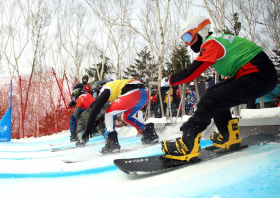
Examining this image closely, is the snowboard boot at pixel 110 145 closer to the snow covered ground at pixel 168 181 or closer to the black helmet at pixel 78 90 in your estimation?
the snow covered ground at pixel 168 181

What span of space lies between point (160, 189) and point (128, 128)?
441cm

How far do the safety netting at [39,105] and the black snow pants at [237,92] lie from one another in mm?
6792

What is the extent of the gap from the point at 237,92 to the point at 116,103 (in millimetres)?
1661

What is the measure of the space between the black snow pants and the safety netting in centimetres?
679

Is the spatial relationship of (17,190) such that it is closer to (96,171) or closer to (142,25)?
(96,171)

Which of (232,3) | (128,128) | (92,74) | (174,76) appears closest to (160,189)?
(174,76)

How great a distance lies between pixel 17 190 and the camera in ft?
5.51

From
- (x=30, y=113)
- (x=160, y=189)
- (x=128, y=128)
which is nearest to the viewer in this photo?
(x=160, y=189)

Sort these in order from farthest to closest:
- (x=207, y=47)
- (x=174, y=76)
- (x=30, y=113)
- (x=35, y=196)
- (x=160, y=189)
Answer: (x=30, y=113) < (x=174, y=76) < (x=207, y=47) < (x=35, y=196) < (x=160, y=189)

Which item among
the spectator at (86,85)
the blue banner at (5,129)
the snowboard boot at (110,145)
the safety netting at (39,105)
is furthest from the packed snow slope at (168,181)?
the safety netting at (39,105)

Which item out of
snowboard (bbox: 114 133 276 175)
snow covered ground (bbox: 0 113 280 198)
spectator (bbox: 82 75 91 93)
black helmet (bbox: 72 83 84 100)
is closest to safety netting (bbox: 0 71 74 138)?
spectator (bbox: 82 75 91 93)

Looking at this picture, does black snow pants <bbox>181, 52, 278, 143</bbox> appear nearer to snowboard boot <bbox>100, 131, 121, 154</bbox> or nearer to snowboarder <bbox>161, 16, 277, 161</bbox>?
snowboarder <bbox>161, 16, 277, 161</bbox>

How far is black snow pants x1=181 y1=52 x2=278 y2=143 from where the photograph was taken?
5.40 ft

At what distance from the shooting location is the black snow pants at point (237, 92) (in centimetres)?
165
